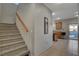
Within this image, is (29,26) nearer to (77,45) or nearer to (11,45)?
(11,45)

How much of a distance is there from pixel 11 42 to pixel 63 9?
123 cm

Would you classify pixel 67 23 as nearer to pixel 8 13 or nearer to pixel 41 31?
pixel 41 31

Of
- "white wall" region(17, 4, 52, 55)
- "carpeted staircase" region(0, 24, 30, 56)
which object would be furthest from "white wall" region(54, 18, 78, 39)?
"carpeted staircase" region(0, 24, 30, 56)

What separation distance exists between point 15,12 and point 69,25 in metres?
1.15

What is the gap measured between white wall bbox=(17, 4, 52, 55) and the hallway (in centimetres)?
11

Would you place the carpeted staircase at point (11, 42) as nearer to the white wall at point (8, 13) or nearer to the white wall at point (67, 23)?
Result: the white wall at point (8, 13)

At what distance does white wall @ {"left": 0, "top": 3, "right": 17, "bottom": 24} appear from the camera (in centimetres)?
215

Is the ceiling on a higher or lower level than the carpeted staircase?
higher

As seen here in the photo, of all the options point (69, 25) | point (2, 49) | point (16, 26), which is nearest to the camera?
point (2, 49)

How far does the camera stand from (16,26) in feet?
7.25

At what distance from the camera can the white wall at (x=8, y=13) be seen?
2.15m

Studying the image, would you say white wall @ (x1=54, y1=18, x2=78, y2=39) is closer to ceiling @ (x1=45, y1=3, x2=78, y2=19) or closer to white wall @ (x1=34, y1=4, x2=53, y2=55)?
ceiling @ (x1=45, y1=3, x2=78, y2=19)

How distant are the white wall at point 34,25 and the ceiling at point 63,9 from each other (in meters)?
0.13

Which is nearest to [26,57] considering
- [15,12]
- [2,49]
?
[2,49]
